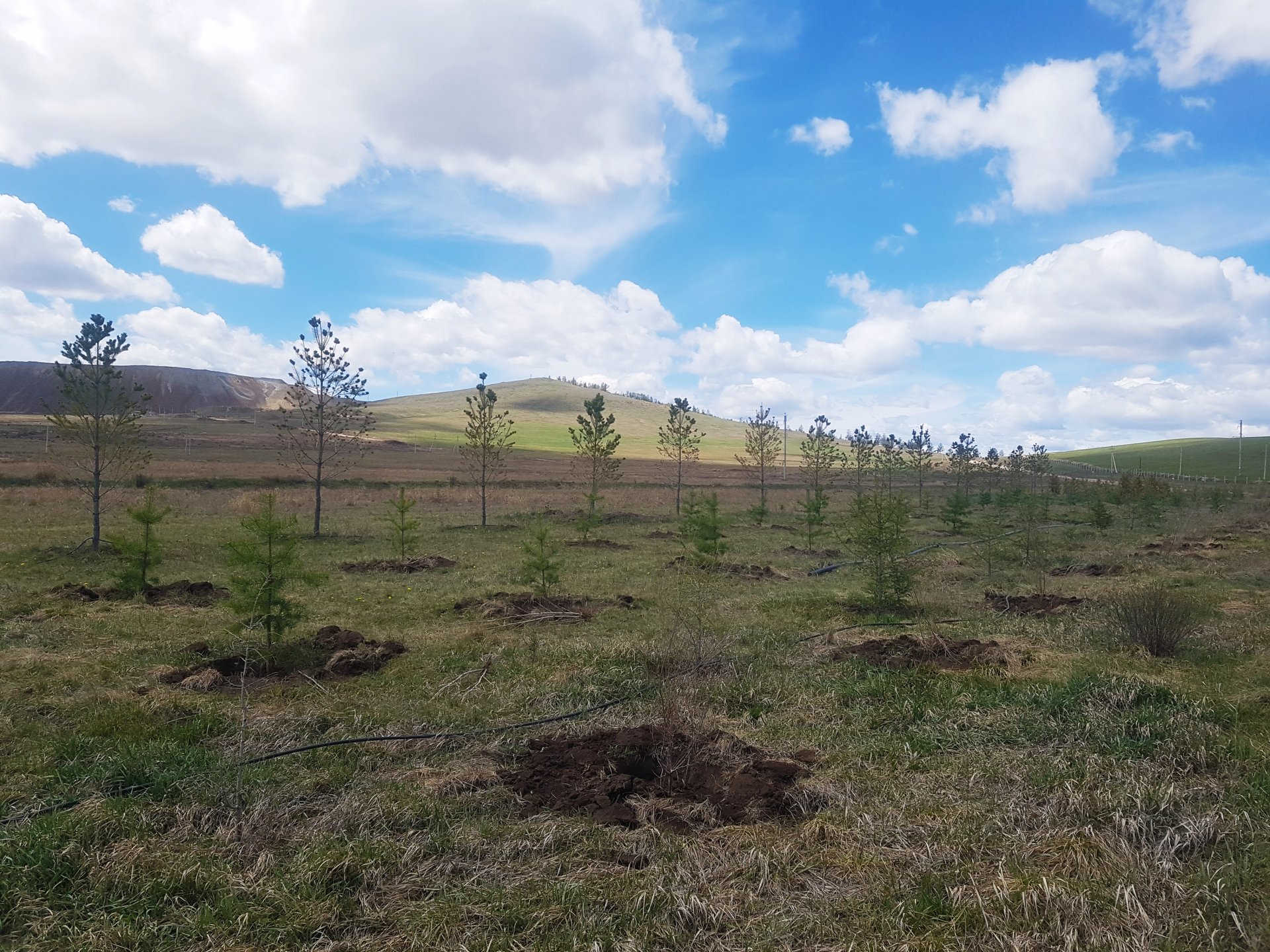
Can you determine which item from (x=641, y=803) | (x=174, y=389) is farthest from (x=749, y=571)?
(x=174, y=389)

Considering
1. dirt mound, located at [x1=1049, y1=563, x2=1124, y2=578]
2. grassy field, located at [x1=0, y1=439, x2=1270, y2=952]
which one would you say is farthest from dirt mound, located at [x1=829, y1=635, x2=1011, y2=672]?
dirt mound, located at [x1=1049, y1=563, x2=1124, y2=578]

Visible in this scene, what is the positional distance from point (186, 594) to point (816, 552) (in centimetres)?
1825

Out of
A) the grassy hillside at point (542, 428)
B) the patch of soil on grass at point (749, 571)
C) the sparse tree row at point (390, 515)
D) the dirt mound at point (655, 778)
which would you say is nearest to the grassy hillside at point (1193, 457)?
the grassy hillside at point (542, 428)

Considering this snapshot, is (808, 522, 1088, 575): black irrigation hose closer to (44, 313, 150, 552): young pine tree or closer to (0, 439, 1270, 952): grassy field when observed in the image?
(0, 439, 1270, 952): grassy field

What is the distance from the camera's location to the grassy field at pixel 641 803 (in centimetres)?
363

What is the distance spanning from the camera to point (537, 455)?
323ft

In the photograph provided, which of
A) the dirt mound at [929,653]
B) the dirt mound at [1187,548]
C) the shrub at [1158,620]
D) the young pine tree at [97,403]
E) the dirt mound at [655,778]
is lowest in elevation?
the dirt mound at [655,778]

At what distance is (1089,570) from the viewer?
1808cm

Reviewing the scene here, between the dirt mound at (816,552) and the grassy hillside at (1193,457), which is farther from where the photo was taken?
the grassy hillside at (1193,457)

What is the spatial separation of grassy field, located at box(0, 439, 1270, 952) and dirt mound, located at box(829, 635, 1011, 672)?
0.10 meters

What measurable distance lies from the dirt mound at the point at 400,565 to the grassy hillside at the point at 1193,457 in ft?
317

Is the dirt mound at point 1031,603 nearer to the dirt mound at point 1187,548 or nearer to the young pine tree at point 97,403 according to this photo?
the dirt mound at point 1187,548

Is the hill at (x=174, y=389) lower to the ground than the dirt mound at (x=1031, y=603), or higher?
higher

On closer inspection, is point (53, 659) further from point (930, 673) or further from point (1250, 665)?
point (1250, 665)
